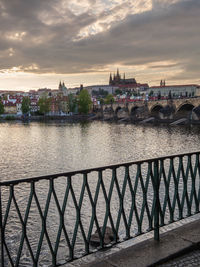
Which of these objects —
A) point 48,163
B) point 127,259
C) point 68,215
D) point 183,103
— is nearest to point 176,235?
point 127,259

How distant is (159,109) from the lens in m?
85.1

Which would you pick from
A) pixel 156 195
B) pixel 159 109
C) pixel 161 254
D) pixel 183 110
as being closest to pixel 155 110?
pixel 159 109

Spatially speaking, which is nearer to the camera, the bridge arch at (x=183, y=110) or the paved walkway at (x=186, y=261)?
the paved walkway at (x=186, y=261)

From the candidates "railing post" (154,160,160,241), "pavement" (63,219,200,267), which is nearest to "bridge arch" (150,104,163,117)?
"railing post" (154,160,160,241)

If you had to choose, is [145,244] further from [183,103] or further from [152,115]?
[152,115]

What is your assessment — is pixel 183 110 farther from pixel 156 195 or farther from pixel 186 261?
pixel 186 261

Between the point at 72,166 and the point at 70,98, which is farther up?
the point at 70,98

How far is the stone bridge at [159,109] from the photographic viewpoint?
66.3m

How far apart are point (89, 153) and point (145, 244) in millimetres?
20122

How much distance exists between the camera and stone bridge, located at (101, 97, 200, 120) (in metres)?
66.3

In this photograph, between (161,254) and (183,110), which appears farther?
→ (183,110)

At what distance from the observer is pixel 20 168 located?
1789 cm

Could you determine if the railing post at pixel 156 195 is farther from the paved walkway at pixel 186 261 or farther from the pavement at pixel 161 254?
the paved walkway at pixel 186 261

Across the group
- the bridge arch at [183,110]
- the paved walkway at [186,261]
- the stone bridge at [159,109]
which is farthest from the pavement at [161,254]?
the bridge arch at [183,110]
